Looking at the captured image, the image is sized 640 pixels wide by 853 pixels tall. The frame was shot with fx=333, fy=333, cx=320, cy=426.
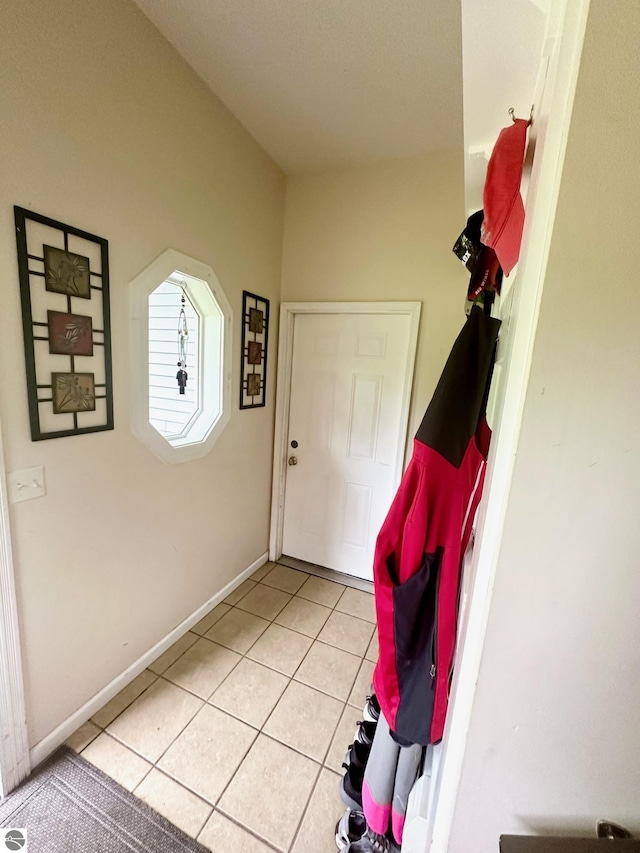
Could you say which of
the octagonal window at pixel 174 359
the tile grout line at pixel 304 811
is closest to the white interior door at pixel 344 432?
the octagonal window at pixel 174 359

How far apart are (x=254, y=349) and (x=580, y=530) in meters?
2.06

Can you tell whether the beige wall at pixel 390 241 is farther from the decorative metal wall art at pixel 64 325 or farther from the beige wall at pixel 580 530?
the beige wall at pixel 580 530

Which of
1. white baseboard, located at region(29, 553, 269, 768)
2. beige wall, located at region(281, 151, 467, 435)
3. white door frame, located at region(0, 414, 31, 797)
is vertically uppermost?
beige wall, located at region(281, 151, 467, 435)

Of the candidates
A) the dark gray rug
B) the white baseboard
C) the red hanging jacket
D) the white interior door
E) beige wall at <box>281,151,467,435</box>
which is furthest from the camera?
the white interior door

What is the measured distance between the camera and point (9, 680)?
3.75ft

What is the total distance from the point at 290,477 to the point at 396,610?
6.02 feet

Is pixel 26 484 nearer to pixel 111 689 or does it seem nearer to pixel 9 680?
pixel 9 680

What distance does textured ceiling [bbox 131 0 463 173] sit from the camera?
50.6 inches

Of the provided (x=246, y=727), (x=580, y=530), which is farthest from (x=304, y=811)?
(x=580, y=530)

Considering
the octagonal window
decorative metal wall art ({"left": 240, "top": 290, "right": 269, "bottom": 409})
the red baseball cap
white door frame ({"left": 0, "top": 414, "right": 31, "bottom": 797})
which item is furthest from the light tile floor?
the red baseball cap

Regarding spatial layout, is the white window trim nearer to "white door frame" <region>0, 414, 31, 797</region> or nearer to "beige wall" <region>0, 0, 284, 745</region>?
"beige wall" <region>0, 0, 284, 745</region>

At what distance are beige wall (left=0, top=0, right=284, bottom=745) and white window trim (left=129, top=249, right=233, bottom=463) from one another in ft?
0.16

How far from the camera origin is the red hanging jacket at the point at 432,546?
83 centimetres

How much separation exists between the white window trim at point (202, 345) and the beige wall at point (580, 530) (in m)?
1.51
